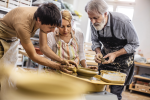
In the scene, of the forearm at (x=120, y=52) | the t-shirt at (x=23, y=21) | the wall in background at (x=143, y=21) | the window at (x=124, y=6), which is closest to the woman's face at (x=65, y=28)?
the t-shirt at (x=23, y=21)

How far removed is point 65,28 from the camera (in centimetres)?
163

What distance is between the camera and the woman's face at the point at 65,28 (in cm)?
159

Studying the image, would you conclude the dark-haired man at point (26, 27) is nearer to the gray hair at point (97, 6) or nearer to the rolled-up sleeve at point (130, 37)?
the gray hair at point (97, 6)

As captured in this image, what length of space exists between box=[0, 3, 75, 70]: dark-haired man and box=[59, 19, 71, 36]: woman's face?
254 mm

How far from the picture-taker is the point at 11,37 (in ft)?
5.04

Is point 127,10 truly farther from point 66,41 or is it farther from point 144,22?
point 66,41

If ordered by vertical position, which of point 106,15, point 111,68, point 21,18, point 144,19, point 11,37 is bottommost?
point 111,68

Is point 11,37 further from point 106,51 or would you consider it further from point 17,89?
point 17,89

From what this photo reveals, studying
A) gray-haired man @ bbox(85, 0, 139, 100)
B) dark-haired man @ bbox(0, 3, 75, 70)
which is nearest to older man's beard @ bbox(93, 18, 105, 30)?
gray-haired man @ bbox(85, 0, 139, 100)

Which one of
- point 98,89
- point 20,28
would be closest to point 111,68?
point 98,89

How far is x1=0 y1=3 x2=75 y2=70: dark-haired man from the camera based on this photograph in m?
1.15

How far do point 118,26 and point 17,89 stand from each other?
1.49 metres

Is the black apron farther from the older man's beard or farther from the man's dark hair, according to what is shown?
the man's dark hair

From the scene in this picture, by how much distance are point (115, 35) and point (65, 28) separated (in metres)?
0.58
